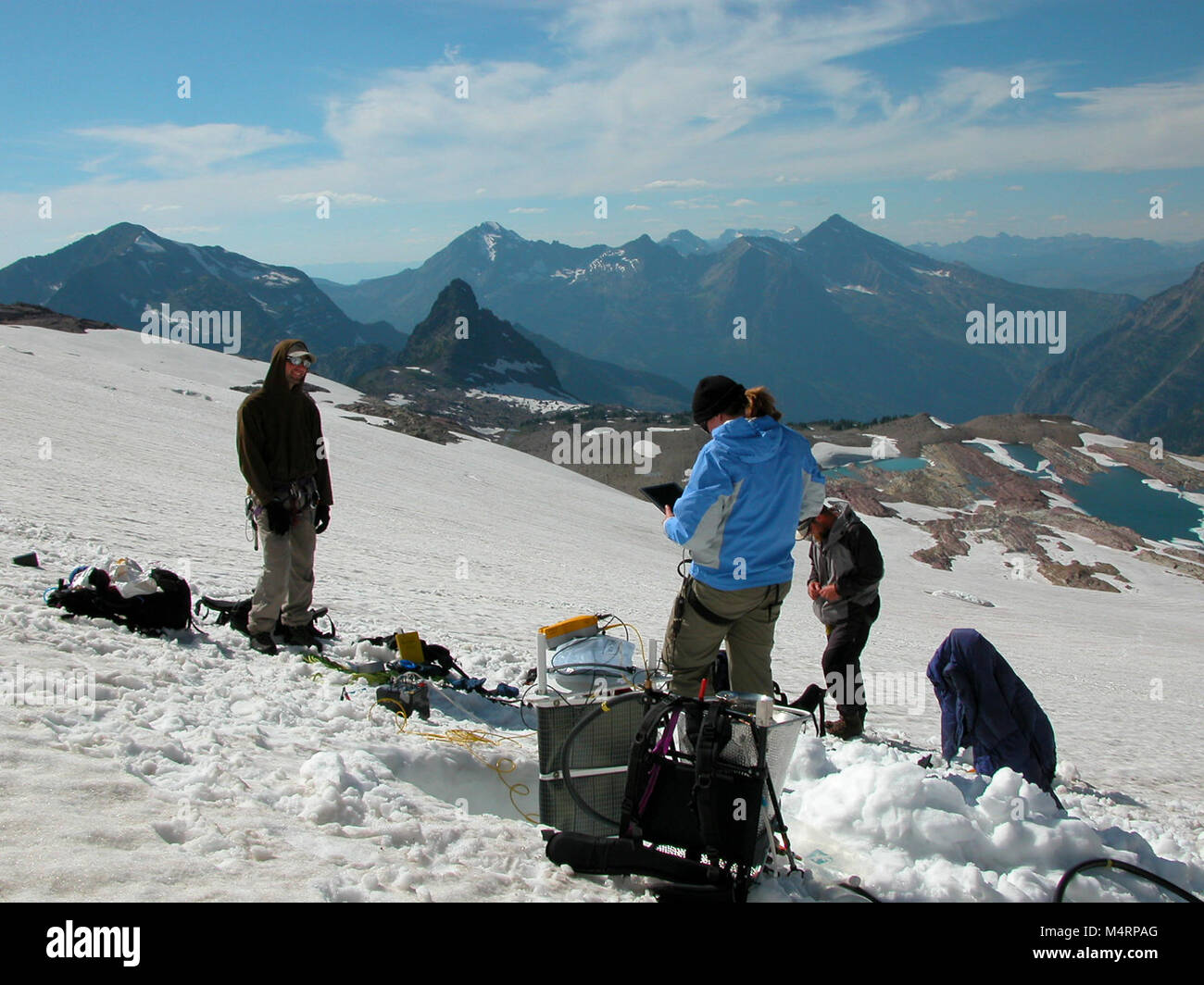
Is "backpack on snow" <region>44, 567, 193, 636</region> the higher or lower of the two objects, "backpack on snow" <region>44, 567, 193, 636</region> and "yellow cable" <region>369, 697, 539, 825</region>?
the higher

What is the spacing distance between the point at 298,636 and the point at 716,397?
4.62 m

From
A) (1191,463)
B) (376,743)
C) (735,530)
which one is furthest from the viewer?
(1191,463)

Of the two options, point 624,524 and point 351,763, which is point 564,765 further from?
point 624,524

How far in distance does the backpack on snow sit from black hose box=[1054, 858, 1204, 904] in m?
6.61

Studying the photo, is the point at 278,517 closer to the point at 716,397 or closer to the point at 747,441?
the point at 716,397

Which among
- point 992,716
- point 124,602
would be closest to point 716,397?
point 992,716

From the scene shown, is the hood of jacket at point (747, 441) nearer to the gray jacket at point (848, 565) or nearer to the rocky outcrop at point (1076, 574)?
the gray jacket at point (848, 565)

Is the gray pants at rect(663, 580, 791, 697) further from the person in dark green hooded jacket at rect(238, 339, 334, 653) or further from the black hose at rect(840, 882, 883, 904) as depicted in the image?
the person in dark green hooded jacket at rect(238, 339, 334, 653)

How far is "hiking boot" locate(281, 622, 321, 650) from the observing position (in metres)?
7.13

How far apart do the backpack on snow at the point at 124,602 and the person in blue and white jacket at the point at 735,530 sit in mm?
4450

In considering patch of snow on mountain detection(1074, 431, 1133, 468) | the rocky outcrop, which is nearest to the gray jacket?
the rocky outcrop

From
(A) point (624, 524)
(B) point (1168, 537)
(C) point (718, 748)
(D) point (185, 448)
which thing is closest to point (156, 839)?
(C) point (718, 748)

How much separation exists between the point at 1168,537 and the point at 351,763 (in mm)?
84830

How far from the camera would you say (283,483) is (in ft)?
22.4
